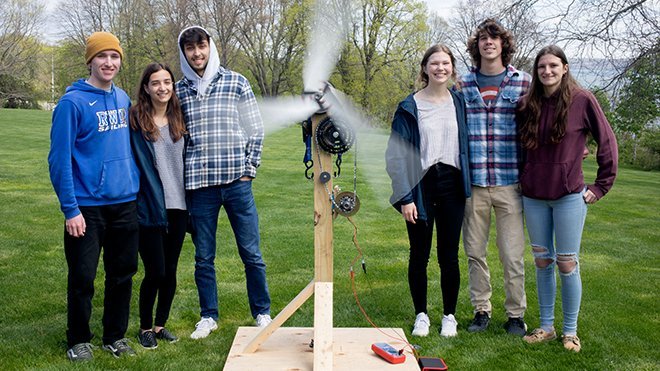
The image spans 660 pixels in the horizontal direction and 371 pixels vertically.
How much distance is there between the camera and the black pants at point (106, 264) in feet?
12.6

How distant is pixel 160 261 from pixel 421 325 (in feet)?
6.40

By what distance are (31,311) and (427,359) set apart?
3192 millimetres

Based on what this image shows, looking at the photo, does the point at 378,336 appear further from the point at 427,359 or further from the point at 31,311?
the point at 31,311

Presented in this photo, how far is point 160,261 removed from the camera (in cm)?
419

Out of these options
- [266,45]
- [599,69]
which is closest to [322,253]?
[599,69]

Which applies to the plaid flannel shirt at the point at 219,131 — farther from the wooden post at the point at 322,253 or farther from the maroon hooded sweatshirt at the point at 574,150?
the maroon hooded sweatshirt at the point at 574,150

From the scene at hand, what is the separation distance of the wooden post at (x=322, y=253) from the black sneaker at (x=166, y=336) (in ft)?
3.79

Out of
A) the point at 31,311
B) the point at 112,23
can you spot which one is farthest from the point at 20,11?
the point at 31,311

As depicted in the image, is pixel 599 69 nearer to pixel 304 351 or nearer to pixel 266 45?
pixel 304 351

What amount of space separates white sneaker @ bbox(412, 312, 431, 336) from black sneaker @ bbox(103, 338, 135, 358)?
6.60ft

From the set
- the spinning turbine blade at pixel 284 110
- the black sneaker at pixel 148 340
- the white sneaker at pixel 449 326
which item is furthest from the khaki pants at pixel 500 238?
the black sneaker at pixel 148 340

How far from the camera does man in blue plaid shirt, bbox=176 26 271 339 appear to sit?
13.8 ft

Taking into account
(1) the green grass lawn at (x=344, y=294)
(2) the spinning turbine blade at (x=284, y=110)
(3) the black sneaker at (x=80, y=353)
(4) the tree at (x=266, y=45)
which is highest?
(4) the tree at (x=266, y=45)

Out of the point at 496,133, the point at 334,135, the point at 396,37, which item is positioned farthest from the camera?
the point at 396,37
